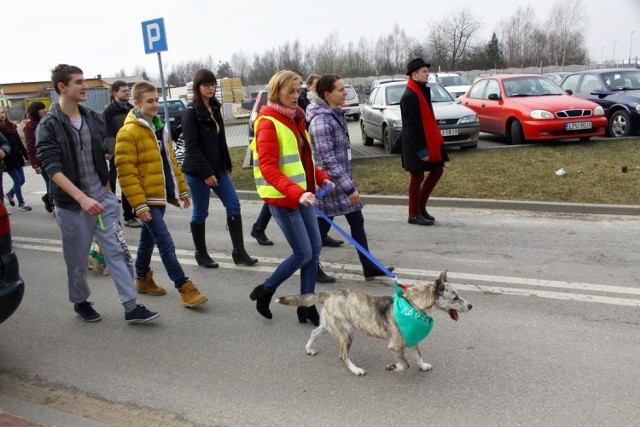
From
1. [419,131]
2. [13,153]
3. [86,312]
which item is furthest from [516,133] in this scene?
[86,312]

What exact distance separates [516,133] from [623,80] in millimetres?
3471

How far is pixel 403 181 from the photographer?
9.63 metres

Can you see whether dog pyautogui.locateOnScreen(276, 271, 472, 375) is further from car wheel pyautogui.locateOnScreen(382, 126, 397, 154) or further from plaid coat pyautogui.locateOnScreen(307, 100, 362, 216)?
car wheel pyautogui.locateOnScreen(382, 126, 397, 154)

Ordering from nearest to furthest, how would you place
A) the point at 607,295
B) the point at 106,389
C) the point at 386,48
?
the point at 106,389
the point at 607,295
the point at 386,48

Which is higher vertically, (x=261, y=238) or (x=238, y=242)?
(x=238, y=242)

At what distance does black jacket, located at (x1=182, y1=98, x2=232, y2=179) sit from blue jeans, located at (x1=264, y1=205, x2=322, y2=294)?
161 centimetres

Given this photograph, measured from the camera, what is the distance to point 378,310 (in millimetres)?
3387

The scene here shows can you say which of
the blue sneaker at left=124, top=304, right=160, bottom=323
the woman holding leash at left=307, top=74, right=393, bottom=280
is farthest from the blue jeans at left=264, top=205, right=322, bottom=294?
the blue sneaker at left=124, top=304, right=160, bottom=323

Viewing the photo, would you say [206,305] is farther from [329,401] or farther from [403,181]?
[403,181]

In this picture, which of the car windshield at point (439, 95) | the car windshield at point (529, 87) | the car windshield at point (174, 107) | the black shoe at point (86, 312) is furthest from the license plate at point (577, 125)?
the car windshield at point (174, 107)

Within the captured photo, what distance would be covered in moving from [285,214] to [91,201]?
1.34 metres

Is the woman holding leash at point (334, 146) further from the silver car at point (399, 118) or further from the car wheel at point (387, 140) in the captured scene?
the car wheel at point (387, 140)

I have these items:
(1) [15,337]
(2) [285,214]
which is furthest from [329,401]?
(1) [15,337]

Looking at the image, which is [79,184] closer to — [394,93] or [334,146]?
[334,146]
